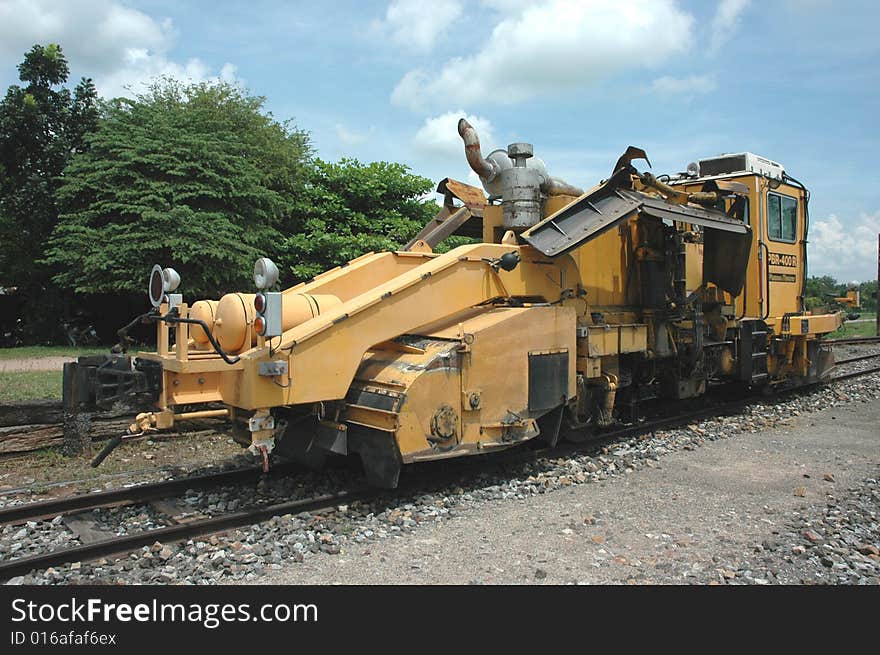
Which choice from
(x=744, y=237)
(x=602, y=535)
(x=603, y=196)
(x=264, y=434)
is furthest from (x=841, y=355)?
(x=264, y=434)

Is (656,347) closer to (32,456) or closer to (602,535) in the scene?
(602,535)

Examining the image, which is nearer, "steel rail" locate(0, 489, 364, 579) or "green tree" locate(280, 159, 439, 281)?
"steel rail" locate(0, 489, 364, 579)

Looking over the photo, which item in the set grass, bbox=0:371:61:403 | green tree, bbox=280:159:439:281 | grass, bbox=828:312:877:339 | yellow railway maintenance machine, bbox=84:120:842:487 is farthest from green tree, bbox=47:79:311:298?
grass, bbox=828:312:877:339

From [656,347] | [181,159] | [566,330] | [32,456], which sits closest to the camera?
[566,330]

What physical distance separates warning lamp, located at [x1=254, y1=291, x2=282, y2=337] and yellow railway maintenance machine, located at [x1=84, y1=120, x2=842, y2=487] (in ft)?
0.04

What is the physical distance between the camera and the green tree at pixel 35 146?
2097 cm

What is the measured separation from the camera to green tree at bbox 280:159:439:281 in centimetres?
1719

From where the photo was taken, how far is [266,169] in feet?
70.0

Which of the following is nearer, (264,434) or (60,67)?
(264,434)

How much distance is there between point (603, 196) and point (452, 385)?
9.47 ft

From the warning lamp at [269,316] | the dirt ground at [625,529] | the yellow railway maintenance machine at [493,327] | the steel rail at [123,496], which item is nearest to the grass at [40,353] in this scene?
the steel rail at [123,496]

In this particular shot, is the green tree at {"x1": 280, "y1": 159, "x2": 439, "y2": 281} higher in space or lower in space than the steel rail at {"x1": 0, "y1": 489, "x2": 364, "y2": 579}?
higher

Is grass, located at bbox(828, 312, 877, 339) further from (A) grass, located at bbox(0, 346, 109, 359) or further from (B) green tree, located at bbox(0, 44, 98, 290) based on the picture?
(B) green tree, located at bbox(0, 44, 98, 290)

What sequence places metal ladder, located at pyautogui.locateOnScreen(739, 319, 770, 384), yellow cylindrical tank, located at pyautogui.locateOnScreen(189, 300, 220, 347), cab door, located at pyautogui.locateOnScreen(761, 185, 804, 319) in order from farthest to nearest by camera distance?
cab door, located at pyautogui.locateOnScreen(761, 185, 804, 319)
metal ladder, located at pyautogui.locateOnScreen(739, 319, 770, 384)
yellow cylindrical tank, located at pyautogui.locateOnScreen(189, 300, 220, 347)
